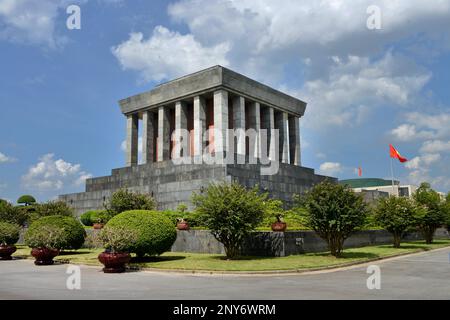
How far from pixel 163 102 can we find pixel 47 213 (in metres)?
19.0

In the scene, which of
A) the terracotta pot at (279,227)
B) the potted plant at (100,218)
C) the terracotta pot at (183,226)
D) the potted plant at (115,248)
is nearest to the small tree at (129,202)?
the potted plant at (100,218)

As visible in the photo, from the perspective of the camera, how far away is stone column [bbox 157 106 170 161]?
4269 centimetres

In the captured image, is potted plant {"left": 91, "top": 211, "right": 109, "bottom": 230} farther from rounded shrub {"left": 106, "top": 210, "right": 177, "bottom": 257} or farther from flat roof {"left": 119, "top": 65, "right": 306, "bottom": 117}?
flat roof {"left": 119, "top": 65, "right": 306, "bottom": 117}

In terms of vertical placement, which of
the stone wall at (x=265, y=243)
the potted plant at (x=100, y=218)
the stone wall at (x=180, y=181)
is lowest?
the stone wall at (x=265, y=243)

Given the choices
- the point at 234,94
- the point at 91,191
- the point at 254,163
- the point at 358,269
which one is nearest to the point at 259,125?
the point at 234,94

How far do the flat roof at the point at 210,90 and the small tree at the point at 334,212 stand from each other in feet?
66.8

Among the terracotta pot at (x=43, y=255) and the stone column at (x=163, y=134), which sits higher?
the stone column at (x=163, y=134)

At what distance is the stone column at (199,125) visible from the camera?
37969 millimetres

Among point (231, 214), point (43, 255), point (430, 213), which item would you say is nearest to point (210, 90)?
point (430, 213)

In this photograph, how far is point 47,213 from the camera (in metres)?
27.4

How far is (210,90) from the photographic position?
3803cm

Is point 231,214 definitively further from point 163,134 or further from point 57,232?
point 163,134

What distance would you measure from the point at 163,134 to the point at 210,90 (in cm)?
810

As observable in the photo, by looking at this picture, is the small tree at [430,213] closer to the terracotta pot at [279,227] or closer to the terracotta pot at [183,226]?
the terracotta pot at [279,227]
